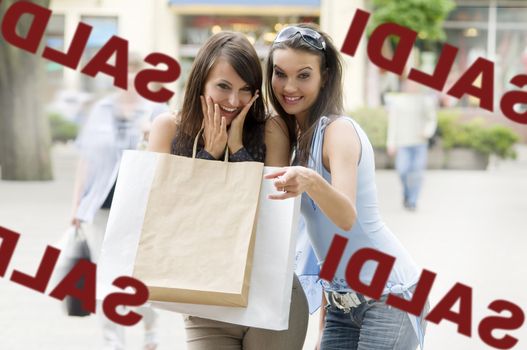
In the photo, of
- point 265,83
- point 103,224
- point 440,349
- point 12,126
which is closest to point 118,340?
point 103,224

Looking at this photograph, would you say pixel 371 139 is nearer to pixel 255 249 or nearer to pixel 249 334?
pixel 249 334

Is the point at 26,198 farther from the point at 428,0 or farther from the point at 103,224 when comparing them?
the point at 428,0

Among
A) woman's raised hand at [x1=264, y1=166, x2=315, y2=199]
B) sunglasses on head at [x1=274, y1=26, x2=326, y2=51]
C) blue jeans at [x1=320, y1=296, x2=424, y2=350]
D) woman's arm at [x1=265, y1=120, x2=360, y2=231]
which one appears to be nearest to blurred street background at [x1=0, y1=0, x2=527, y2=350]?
sunglasses on head at [x1=274, y1=26, x2=326, y2=51]

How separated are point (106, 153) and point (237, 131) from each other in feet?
9.96

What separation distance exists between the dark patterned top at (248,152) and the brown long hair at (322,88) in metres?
0.11

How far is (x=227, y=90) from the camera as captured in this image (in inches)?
107

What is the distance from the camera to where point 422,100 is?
13.1m

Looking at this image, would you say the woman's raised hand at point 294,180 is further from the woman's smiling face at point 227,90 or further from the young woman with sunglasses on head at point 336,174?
the woman's smiling face at point 227,90

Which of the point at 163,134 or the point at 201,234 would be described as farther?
the point at 163,134

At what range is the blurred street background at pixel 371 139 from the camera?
6.66 m
